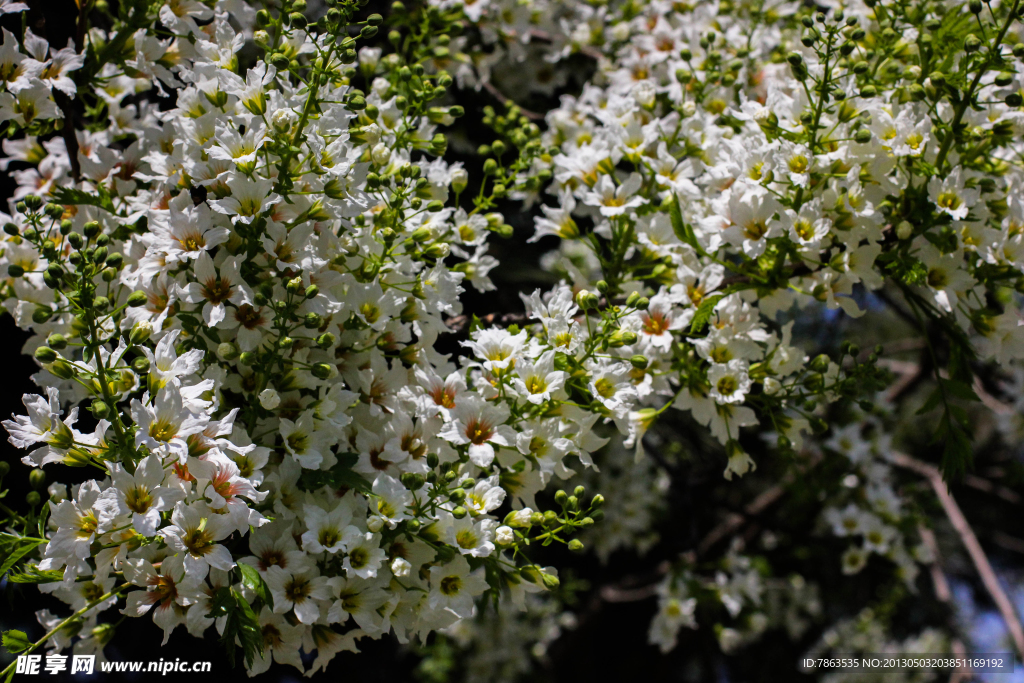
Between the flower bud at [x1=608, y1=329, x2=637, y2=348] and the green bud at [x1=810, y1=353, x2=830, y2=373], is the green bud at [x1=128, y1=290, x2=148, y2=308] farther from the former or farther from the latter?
the green bud at [x1=810, y1=353, x2=830, y2=373]

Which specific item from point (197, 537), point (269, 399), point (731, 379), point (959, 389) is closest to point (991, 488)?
point (959, 389)

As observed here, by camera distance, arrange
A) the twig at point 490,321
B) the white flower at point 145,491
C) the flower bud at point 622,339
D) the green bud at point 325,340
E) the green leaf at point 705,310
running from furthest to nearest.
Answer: the twig at point 490,321 < the green leaf at point 705,310 < the flower bud at point 622,339 < the green bud at point 325,340 < the white flower at point 145,491

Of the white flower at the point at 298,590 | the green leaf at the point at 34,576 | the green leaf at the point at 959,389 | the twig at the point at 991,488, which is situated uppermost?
the green leaf at the point at 959,389

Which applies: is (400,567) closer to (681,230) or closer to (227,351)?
(227,351)

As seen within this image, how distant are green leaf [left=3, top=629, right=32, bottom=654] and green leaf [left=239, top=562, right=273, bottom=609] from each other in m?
0.46

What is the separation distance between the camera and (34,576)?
132cm

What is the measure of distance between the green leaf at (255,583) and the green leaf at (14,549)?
0.42 m

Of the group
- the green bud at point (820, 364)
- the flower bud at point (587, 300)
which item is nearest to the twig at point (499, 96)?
the flower bud at point (587, 300)

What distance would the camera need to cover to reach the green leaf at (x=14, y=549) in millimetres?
1306

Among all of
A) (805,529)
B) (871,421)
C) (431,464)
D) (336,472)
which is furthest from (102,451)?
(805,529)

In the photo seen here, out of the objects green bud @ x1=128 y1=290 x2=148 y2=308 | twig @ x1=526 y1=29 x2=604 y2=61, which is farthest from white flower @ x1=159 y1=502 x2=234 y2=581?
twig @ x1=526 y1=29 x2=604 y2=61

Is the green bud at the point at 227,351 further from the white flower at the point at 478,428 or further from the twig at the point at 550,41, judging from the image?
the twig at the point at 550,41

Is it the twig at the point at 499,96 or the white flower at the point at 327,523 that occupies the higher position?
the twig at the point at 499,96

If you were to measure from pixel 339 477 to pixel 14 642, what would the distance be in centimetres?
68
